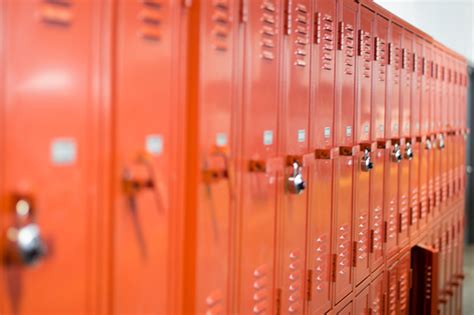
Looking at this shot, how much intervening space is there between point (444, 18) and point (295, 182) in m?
5.58

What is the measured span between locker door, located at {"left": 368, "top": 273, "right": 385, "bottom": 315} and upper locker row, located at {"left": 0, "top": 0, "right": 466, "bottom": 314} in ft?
1.35

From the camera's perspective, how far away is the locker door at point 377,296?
4105mm

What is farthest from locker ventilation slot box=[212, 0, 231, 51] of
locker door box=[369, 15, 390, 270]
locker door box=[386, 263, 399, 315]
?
locker door box=[386, 263, 399, 315]

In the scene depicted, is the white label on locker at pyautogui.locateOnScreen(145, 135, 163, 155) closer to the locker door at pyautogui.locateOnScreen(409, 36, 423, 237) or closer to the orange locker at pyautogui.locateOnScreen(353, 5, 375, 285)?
the orange locker at pyautogui.locateOnScreen(353, 5, 375, 285)

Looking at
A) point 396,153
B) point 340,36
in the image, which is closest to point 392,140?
point 396,153

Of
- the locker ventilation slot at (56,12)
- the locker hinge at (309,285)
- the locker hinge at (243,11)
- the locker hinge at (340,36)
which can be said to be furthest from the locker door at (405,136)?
the locker ventilation slot at (56,12)

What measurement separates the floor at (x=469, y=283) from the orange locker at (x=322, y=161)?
A: 14.7 ft

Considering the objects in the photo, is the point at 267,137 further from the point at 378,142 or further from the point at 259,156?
the point at 378,142

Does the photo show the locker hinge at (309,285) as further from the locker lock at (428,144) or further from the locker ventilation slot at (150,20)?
the locker lock at (428,144)

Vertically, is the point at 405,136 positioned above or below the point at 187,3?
below

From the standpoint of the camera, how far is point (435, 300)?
5.21 meters

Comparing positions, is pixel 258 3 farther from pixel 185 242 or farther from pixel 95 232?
pixel 95 232

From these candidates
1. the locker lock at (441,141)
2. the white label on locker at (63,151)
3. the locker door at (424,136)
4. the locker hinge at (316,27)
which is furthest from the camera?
the locker lock at (441,141)

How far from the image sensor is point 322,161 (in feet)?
10.4
